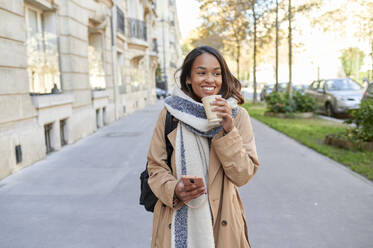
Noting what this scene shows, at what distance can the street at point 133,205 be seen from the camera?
12.2 ft

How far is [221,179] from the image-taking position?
1.83 metres

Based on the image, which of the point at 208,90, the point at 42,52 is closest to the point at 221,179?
the point at 208,90

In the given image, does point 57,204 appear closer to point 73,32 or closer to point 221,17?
point 73,32

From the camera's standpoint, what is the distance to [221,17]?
26.2 metres

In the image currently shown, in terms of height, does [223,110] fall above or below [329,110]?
above

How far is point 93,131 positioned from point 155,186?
1042 cm

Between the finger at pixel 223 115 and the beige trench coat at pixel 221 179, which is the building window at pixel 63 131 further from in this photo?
the finger at pixel 223 115

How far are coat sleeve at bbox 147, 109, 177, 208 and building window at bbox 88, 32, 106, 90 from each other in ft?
37.8

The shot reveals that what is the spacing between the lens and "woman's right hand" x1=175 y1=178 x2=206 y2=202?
162cm

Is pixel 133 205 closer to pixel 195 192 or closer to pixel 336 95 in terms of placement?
pixel 195 192

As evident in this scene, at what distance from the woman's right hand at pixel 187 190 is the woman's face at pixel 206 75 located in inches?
19.4

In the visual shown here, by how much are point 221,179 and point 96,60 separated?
41.4 feet

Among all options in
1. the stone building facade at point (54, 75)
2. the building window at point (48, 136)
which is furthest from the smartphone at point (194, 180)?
the building window at point (48, 136)

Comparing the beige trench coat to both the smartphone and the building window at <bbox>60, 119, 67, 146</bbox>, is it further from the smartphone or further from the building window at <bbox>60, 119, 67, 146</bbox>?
the building window at <bbox>60, 119, 67, 146</bbox>
